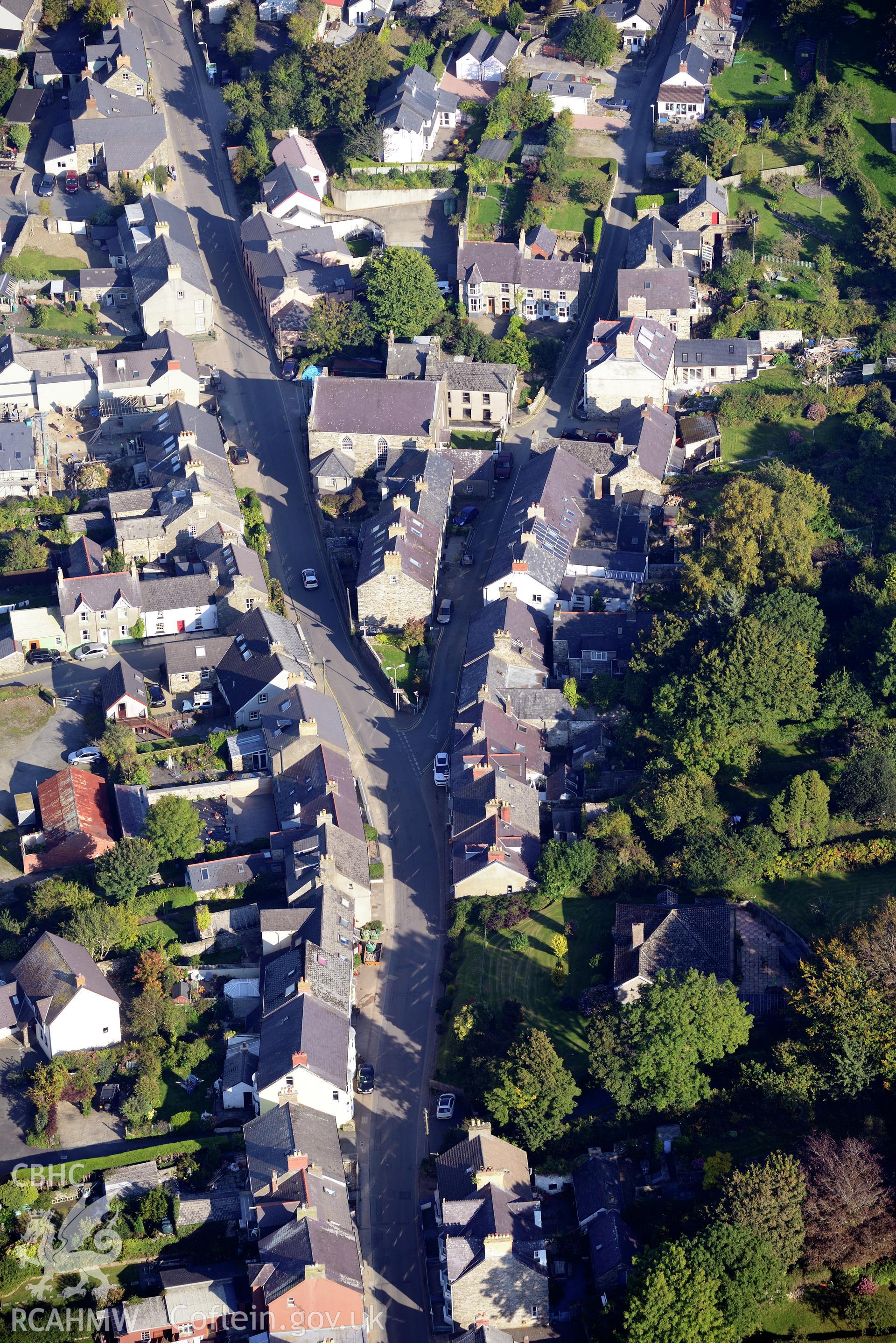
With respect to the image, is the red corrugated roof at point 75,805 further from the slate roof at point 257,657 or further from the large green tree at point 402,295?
the large green tree at point 402,295

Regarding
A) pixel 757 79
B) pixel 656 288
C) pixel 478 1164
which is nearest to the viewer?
pixel 478 1164

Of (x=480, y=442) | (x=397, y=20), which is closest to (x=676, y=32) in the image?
(x=397, y=20)

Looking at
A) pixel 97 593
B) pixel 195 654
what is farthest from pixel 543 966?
pixel 97 593

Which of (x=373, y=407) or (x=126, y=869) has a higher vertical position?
(x=373, y=407)

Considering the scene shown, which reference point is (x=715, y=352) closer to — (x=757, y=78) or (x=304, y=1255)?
(x=757, y=78)

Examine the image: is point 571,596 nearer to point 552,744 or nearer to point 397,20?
point 552,744

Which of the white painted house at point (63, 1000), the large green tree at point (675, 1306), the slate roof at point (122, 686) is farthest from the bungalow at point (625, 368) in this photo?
the large green tree at point (675, 1306)

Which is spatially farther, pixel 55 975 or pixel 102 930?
pixel 102 930
